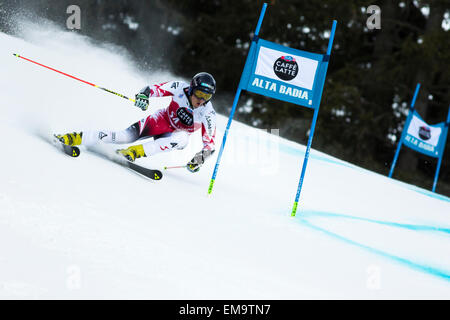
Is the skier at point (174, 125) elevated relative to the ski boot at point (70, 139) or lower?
elevated

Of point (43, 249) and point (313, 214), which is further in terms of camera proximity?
point (313, 214)

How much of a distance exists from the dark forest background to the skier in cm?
888

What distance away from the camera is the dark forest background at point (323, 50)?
48.0 ft

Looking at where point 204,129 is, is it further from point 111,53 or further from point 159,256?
point 111,53

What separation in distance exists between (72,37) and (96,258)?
1133 centimetres

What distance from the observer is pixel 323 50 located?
1741cm

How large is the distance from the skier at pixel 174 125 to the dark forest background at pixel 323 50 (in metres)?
8.88

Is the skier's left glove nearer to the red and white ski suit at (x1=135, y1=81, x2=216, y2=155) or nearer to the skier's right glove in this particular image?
the red and white ski suit at (x1=135, y1=81, x2=216, y2=155)

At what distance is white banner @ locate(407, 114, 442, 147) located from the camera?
32.7 feet

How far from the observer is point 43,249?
9.02ft

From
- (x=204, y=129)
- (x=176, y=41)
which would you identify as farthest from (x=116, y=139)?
(x=176, y=41)

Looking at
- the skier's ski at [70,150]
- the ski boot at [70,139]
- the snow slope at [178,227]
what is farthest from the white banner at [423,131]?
the skier's ski at [70,150]

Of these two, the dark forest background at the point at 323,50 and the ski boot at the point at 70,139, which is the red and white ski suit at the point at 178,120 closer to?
the ski boot at the point at 70,139

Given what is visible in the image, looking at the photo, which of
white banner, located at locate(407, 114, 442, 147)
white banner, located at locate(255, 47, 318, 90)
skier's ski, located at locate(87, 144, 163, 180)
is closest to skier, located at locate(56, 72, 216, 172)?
skier's ski, located at locate(87, 144, 163, 180)
